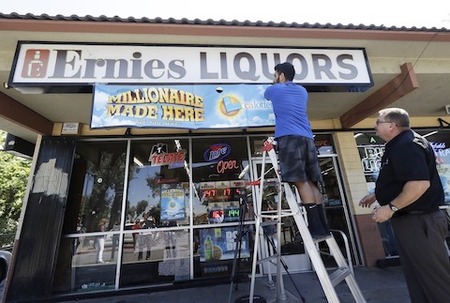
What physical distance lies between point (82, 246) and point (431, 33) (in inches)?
286

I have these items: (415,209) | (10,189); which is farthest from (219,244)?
(10,189)

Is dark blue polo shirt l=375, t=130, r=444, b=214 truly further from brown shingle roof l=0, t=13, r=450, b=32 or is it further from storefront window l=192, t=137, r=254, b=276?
storefront window l=192, t=137, r=254, b=276

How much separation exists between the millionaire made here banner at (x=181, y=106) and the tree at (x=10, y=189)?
Answer: 1560 centimetres

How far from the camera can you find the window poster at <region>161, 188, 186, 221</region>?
220 inches

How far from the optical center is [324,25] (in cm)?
393

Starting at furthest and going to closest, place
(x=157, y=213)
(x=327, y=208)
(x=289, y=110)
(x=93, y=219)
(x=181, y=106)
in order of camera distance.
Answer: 1. (x=327, y=208)
2. (x=157, y=213)
3. (x=93, y=219)
4. (x=181, y=106)
5. (x=289, y=110)

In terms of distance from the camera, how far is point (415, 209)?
226 centimetres

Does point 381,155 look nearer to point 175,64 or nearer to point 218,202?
point 218,202

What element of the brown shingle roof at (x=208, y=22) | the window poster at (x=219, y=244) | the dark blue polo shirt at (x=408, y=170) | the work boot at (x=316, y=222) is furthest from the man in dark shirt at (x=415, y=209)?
the window poster at (x=219, y=244)

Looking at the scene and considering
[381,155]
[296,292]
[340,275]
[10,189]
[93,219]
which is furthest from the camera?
[10,189]

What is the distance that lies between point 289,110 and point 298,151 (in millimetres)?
462

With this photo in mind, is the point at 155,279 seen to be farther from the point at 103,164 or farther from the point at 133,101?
the point at 133,101

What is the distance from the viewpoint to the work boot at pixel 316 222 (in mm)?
2488

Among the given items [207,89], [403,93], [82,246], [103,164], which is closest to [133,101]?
[207,89]
